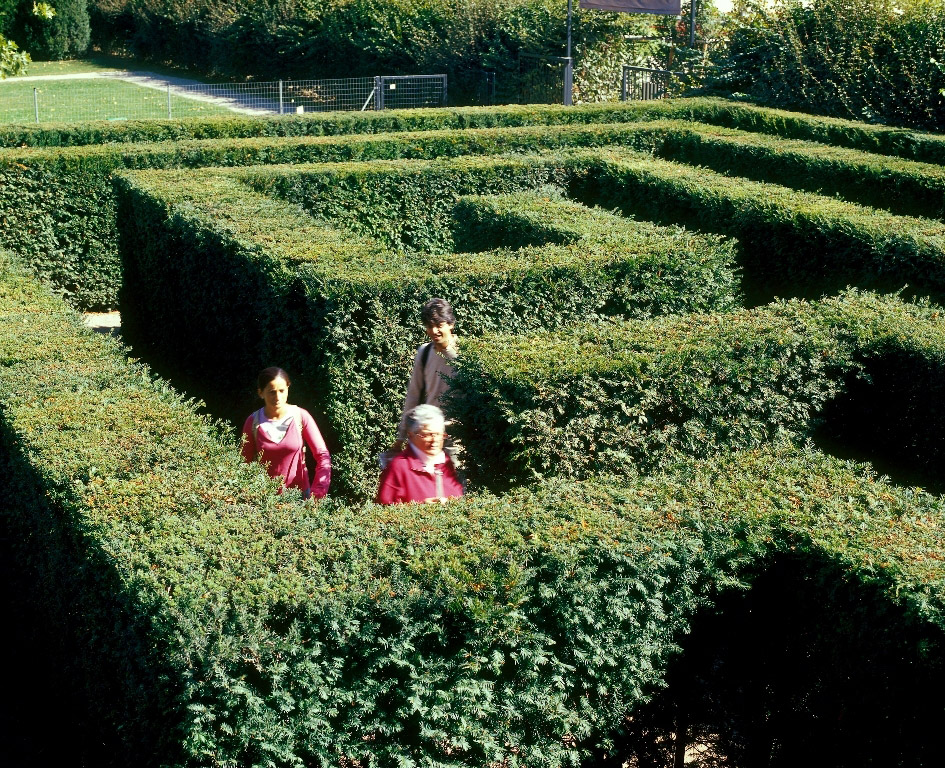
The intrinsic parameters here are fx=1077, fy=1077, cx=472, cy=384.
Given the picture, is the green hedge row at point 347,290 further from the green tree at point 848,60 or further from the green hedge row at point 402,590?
the green tree at point 848,60

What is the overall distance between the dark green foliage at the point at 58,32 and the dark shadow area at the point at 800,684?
45.0 m

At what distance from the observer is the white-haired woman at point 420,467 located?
6.14 meters

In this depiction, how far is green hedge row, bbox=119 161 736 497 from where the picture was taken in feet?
26.3

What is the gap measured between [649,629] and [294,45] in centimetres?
3332

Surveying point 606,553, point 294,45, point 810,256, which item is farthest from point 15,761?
point 294,45

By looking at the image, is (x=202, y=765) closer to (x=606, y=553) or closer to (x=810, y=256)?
(x=606, y=553)

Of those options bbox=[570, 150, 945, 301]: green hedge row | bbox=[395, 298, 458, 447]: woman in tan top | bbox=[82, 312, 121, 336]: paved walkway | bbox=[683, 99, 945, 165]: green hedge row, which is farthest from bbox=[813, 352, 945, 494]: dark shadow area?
bbox=[683, 99, 945, 165]: green hedge row

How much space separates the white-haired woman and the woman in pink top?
0.70m

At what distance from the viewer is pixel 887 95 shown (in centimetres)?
2027

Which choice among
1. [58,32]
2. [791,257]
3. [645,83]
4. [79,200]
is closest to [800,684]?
[791,257]

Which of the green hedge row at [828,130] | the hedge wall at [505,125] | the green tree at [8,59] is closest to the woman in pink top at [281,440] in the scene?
the green tree at [8,59]

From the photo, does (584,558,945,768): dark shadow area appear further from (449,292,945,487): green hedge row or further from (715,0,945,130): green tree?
(715,0,945,130): green tree

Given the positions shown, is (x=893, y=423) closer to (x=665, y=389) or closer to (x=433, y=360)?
(x=665, y=389)

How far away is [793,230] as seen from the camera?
426 inches
